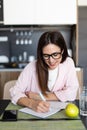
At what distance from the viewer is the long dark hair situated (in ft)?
4.98

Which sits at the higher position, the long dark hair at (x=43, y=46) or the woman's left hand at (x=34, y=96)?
the long dark hair at (x=43, y=46)

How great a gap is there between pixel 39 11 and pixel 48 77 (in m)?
1.82

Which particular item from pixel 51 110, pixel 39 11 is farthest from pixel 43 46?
pixel 39 11

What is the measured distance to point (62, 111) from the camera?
1.27 metres

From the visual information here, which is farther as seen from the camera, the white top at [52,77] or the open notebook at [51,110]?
the white top at [52,77]

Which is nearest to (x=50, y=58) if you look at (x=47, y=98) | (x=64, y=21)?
(x=47, y=98)

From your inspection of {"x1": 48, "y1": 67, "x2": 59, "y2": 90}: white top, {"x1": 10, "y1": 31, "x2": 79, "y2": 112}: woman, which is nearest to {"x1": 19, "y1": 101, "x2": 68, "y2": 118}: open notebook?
{"x1": 10, "y1": 31, "x2": 79, "y2": 112}: woman

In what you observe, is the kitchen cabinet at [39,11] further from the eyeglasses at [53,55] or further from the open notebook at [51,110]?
the open notebook at [51,110]

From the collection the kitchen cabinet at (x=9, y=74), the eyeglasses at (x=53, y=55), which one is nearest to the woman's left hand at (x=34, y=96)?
the eyeglasses at (x=53, y=55)

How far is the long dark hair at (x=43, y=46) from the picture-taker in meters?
1.52

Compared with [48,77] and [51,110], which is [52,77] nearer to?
[48,77]

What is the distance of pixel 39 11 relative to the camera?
3242mm

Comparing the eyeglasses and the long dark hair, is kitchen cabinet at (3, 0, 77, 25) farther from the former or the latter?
the eyeglasses

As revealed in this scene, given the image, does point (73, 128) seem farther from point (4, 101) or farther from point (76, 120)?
point (4, 101)
